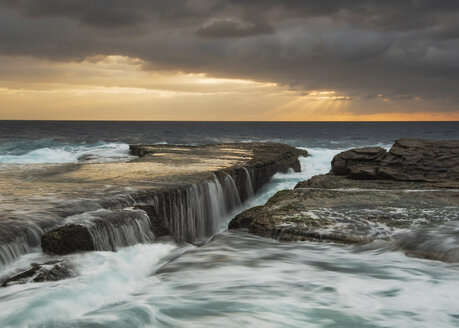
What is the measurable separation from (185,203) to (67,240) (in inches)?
132

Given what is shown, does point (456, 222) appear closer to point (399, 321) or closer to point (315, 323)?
point (399, 321)

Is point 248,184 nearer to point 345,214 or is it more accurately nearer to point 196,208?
point 196,208

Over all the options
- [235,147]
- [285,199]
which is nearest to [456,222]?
[285,199]

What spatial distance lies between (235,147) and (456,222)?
13.0 m

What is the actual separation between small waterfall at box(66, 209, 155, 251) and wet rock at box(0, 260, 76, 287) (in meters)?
0.71

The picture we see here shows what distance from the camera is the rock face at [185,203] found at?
5230 millimetres

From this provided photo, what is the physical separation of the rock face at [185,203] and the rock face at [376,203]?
1.39 metres

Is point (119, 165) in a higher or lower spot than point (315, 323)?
higher

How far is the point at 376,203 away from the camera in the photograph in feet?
25.2

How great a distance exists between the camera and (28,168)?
10.6 meters

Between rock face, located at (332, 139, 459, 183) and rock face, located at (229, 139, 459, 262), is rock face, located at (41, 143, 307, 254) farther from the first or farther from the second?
rock face, located at (332, 139, 459, 183)

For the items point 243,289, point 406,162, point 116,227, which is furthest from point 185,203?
point 406,162

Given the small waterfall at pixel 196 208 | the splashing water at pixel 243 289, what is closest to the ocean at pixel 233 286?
the splashing water at pixel 243 289

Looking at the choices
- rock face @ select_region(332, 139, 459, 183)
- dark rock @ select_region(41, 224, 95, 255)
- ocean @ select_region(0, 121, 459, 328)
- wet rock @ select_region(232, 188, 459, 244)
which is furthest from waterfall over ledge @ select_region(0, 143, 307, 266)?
rock face @ select_region(332, 139, 459, 183)
